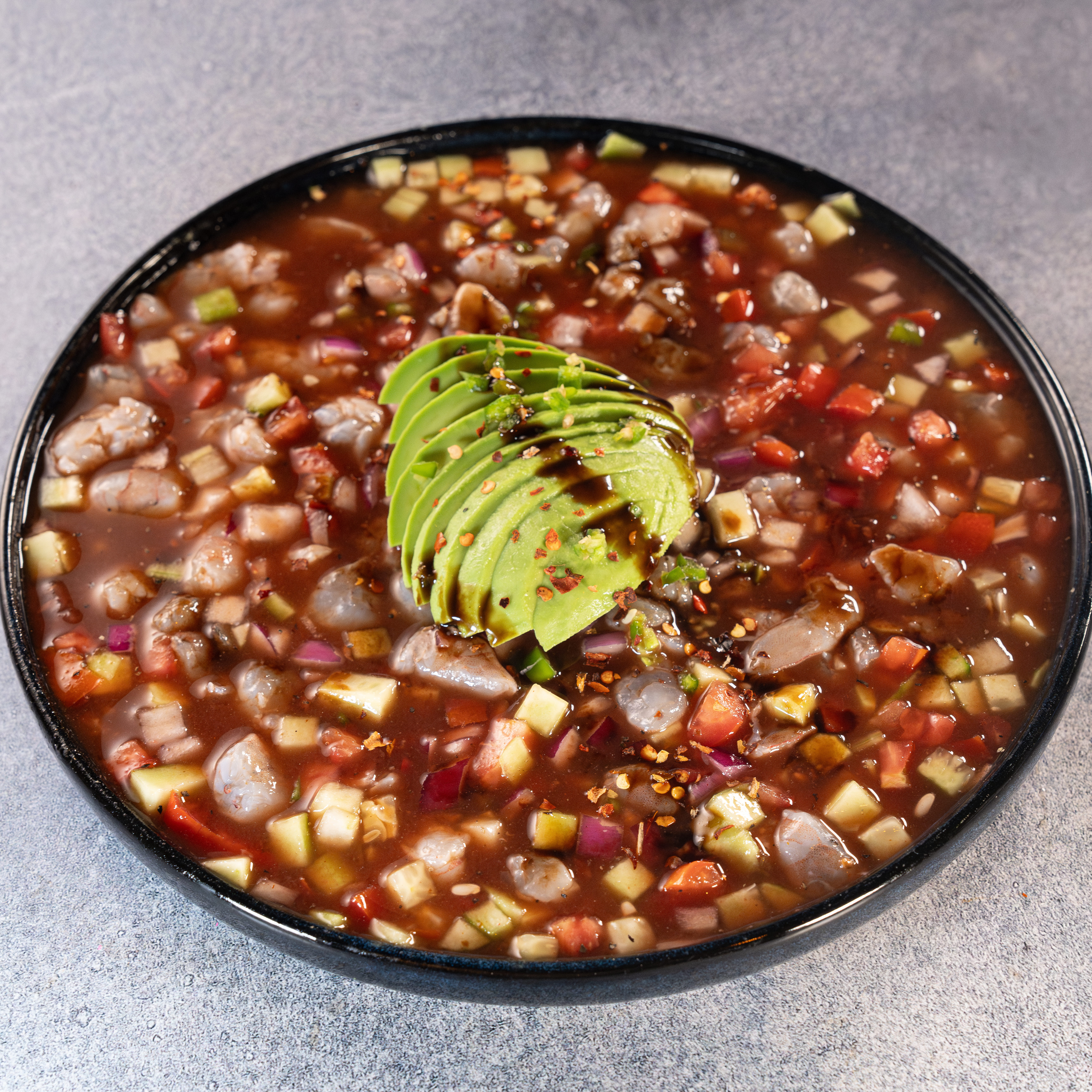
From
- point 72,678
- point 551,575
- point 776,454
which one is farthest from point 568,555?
point 72,678

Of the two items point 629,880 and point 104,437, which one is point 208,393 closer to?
point 104,437

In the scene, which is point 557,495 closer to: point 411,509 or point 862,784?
point 411,509

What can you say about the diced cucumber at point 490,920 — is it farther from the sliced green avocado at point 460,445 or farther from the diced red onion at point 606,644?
the sliced green avocado at point 460,445

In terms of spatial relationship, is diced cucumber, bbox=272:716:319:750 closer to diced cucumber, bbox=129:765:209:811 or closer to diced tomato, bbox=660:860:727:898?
diced cucumber, bbox=129:765:209:811

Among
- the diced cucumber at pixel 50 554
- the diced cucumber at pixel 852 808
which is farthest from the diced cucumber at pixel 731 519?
the diced cucumber at pixel 50 554

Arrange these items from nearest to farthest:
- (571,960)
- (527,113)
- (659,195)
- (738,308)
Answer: (571,960) < (738,308) < (659,195) < (527,113)

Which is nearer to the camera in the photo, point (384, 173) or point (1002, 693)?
point (1002, 693)
